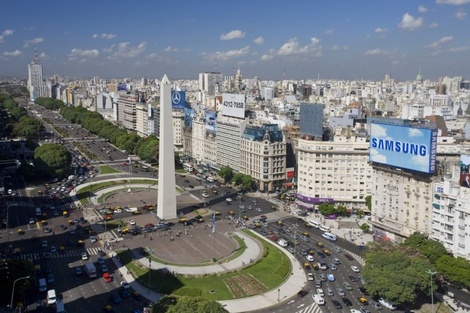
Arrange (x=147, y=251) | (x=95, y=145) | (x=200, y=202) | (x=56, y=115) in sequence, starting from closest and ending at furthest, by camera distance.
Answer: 1. (x=147, y=251)
2. (x=200, y=202)
3. (x=95, y=145)
4. (x=56, y=115)

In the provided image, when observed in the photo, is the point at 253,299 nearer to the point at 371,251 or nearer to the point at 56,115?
the point at 371,251

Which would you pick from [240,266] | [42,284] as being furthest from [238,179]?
[42,284]

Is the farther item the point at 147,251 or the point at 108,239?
the point at 108,239

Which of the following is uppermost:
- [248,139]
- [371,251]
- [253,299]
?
[248,139]

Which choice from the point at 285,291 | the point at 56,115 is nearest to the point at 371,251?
the point at 285,291

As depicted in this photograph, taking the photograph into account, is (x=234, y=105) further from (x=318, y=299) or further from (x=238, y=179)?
(x=318, y=299)

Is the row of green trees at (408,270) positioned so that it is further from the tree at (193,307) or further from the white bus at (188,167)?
the white bus at (188,167)

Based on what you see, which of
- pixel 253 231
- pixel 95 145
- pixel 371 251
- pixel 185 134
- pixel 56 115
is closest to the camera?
pixel 371 251
